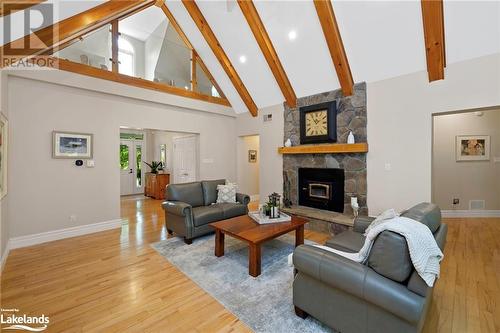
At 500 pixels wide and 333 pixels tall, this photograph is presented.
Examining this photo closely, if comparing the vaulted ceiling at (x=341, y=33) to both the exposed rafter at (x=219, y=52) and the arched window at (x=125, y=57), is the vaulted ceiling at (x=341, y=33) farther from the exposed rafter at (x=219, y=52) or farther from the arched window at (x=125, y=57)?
the arched window at (x=125, y=57)

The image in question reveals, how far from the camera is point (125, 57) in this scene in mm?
4605

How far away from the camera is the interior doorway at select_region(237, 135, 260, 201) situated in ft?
22.7

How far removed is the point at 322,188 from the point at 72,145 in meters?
4.95

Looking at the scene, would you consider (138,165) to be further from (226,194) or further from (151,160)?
(226,194)

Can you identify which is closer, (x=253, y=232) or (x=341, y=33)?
(x=253, y=232)

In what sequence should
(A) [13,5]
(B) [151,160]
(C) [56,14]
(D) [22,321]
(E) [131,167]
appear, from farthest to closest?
(B) [151,160], (E) [131,167], (C) [56,14], (A) [13,5], (D) [22,321]

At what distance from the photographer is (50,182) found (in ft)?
12.5

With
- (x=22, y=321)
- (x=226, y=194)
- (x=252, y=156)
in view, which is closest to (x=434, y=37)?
Answer: (x=226, y=194)

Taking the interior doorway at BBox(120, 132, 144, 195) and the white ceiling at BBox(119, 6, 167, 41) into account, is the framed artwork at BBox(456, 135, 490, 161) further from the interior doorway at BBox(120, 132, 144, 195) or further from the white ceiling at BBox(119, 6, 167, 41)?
the interior doorway at BBox(120, 132, 144, 195)

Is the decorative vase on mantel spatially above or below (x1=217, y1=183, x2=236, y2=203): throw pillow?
above

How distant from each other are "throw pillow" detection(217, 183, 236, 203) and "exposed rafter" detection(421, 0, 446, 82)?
3.88 m

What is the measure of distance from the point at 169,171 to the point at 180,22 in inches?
192

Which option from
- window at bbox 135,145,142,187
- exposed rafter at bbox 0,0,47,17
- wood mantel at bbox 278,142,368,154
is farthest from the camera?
window at bbox 135,145,142,187

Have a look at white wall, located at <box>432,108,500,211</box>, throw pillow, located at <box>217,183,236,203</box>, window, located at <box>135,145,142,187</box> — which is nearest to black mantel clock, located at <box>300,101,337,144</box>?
throw pillow, located at <box>217,183,236,203</box>
